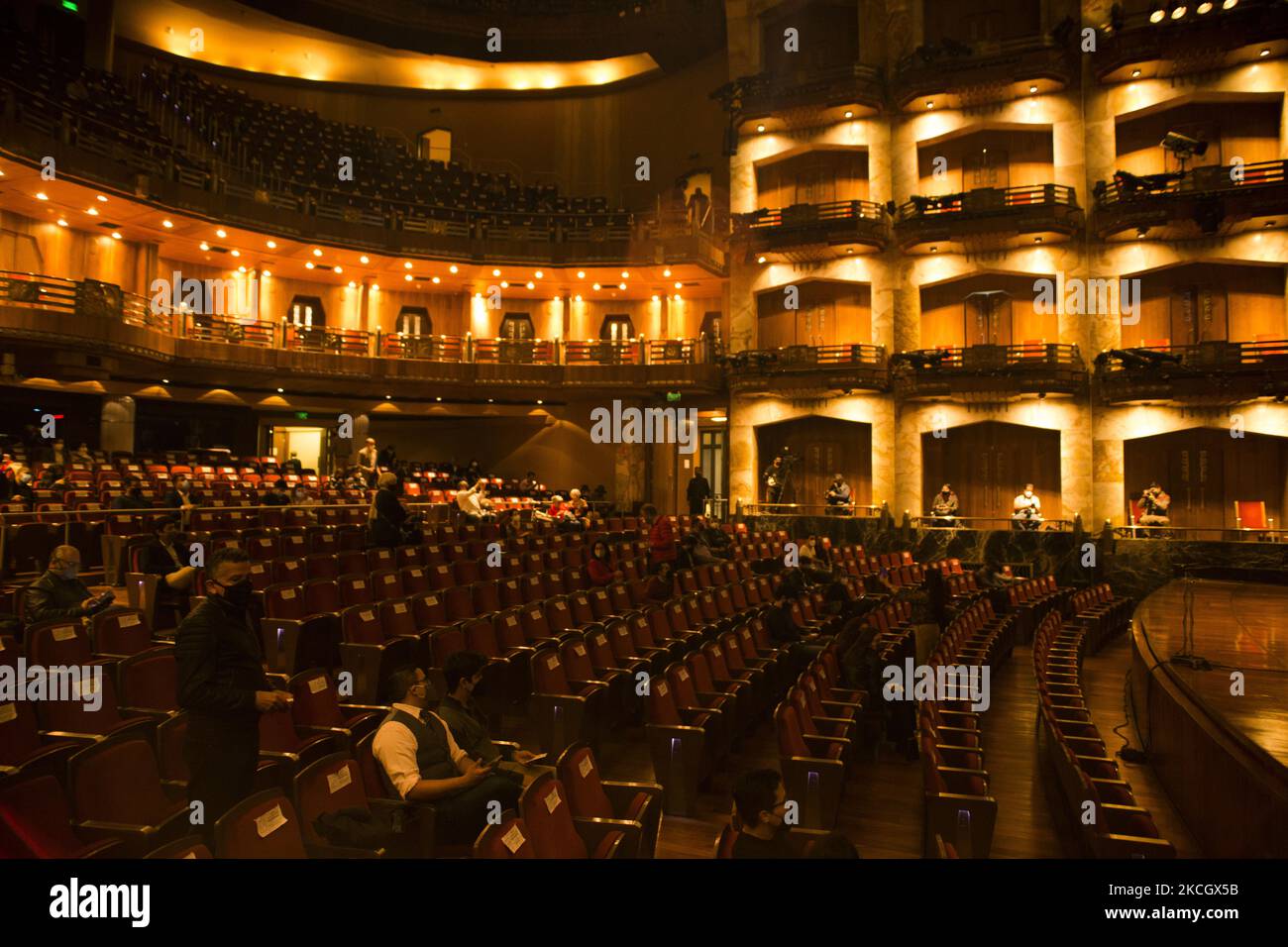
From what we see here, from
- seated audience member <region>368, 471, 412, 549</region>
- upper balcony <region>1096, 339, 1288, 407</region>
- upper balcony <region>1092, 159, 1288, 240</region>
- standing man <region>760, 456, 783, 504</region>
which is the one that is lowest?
seated audience member <region>368, 471, 412, 549</region>

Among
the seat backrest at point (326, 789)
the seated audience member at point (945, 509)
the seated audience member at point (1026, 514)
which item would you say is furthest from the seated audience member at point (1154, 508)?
the seat backrest at point (326, 789)

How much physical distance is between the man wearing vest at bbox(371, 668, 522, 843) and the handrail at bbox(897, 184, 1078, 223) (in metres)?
14.9

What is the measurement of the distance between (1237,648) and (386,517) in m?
6.31

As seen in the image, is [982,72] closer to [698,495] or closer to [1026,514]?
[1026,514]

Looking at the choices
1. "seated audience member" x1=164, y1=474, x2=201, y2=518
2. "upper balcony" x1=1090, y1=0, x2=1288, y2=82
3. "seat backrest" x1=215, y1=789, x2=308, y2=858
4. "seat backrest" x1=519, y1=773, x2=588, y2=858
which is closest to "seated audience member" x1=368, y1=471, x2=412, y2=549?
"seated audience member" x1=164, y1=474, x2=201, y2=518

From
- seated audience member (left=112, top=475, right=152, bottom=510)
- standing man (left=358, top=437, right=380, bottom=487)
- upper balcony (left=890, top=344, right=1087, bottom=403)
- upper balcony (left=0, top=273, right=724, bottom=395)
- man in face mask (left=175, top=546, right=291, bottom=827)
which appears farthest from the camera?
upper balcony (left=890, top=344, right=1087, bottom=403)

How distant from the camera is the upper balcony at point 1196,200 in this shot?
13578mm

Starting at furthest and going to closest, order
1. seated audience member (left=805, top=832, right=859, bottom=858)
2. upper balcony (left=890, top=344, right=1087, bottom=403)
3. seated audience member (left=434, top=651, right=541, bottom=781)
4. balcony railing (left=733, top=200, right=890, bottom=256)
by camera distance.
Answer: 1. balcony railing (left=733, top=200, right=890, bottom=256)
2. upper balcony (left=890, top=344, right=1087, bottom=403)
3. seated audience member (left=434, top=651, right=541, bottom=781)
4. seated audience member (left=805, top=832, right=859, bottom=858)

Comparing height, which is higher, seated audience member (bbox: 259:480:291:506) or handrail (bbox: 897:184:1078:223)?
handrail (bbox: 897:184:1078:223)

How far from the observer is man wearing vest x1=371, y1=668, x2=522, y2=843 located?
285 cm

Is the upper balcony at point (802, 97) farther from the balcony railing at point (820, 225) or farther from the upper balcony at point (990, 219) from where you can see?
the upper balcony at point (990, 219)

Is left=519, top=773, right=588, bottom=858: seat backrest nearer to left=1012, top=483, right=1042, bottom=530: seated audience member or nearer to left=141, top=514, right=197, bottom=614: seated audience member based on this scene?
left=141, top=514, right=197, bottom=614: seated audience member

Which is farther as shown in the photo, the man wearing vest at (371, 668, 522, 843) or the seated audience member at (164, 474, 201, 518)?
the seated audience member at (164, 474, 201, 518)

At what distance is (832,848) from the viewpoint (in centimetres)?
229
